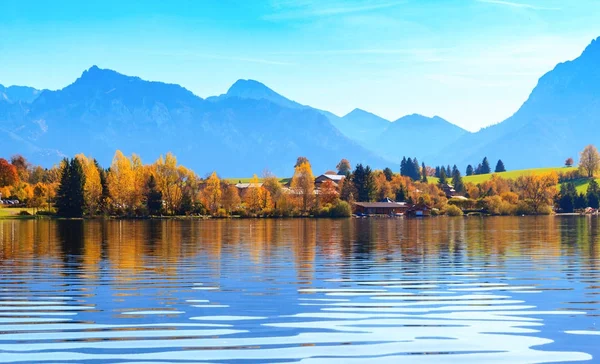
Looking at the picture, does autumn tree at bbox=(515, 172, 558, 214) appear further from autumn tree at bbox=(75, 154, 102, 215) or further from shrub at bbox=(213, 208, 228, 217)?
autumn tree at bbox=(75, 154, 102, 215)

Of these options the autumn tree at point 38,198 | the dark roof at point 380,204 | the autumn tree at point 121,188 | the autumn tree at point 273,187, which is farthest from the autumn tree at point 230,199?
the autumn tree at point 38,198

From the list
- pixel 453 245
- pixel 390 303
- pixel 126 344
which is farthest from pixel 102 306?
pixel 453 245

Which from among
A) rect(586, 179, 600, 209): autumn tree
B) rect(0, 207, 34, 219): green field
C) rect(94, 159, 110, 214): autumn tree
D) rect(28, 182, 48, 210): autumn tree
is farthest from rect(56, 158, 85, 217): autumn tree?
rect(586, 179, 600, 209): autumn tree

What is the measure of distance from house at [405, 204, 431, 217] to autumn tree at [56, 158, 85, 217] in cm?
7896

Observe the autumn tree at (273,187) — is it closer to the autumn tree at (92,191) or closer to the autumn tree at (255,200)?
the autumn tree at (255,200)

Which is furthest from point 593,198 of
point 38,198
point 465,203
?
point 38,198

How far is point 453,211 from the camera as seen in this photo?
579 ft

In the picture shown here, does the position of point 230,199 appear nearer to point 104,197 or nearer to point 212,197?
point 212,197

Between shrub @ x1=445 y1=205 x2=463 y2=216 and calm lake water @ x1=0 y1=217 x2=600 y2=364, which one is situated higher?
shrub @ x1=445 y1=205 x2=463 y2=216

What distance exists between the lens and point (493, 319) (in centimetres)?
2080

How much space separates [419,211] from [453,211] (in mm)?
8232

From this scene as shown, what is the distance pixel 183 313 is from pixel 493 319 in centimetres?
898

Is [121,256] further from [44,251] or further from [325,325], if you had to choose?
[325,325]

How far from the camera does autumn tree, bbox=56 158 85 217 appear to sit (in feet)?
440
